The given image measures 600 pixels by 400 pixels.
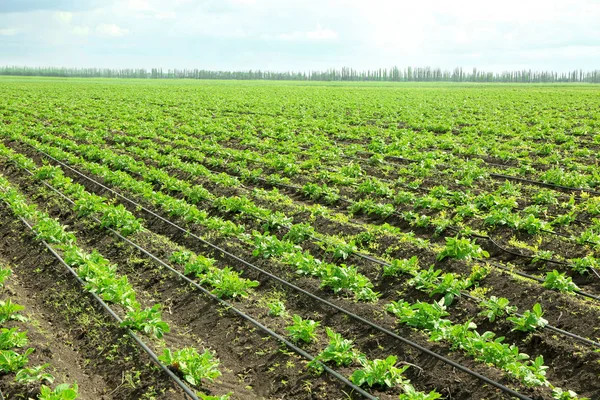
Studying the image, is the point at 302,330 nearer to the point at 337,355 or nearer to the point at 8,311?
the point at 337,355

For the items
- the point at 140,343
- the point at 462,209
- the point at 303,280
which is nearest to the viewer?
the point at 140,343

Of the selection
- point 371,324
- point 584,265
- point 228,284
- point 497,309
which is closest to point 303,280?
point 228,284

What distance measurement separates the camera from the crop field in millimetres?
5965

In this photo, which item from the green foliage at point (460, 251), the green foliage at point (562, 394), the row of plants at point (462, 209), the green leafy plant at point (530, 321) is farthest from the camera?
the row of plants at point (462, 209)

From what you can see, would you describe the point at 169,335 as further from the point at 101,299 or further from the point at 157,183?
the point at 157,183

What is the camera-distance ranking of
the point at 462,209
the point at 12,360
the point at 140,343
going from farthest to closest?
the point at 462,209
the point at 140,343
the point at 12,360

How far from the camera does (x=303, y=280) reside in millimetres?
8383

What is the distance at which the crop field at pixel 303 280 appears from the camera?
5965 millimetres

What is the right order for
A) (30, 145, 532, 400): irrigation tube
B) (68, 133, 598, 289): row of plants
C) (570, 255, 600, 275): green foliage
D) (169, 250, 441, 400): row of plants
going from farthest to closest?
(68, 133, 598, 289): row of plants
(570, 255, 600, 275): green foliage
(169, 250, 441, 400): row of plants
(30, 145, 532, 400): irrigation tube

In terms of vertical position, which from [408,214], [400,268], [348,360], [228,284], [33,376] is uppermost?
[408,214]

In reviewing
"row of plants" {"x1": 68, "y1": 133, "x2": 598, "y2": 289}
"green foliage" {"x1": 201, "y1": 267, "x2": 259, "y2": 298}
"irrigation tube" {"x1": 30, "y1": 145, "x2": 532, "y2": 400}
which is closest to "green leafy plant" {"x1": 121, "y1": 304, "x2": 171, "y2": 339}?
"green foliage" {"x1": 201, "y1": 267, "x2": 259, "y2": 298}

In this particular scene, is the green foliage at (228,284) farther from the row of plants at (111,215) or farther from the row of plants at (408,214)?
the row of plants at (408,214)

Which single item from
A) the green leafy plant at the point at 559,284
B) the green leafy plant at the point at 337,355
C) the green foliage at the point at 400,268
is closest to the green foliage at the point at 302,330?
the green leafy plant at the point at 337,355

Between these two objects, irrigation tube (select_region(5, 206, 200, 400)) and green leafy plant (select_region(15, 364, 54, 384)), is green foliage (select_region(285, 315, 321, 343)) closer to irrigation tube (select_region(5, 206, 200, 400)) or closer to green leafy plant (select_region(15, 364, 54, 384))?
irrigation tube (select_region(5, 206, 200, 400))
